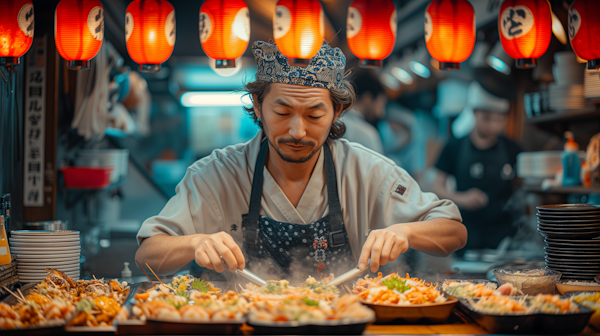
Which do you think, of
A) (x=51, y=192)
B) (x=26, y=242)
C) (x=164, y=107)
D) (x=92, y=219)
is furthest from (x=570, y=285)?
(x=164, y=107)

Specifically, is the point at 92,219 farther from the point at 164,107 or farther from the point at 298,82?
the point at 164,107

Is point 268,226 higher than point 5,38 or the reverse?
the reverse

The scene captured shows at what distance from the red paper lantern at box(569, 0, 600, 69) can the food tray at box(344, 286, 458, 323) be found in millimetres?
1504

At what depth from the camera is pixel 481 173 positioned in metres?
5.46

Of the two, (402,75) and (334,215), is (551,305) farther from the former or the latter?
(402,75)

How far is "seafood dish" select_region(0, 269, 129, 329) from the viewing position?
1580 mm

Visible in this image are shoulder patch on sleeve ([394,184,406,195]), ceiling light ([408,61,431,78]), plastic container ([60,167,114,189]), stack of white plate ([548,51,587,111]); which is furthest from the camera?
ceiling light ([408,61,431,78])

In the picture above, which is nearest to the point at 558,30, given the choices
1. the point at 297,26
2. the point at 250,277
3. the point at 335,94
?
the point at 335,94

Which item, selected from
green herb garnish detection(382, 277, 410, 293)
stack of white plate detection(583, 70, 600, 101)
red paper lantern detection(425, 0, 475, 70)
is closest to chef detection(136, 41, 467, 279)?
green herb garnish detection(382, 277, 410, 293)

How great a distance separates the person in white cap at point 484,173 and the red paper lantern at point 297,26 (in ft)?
11.7

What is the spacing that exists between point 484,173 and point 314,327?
14.8 ft

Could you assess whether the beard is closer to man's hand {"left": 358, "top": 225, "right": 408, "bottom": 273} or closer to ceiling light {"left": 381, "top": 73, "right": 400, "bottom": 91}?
man's hand {"left": 358, "top": 225, "right": 408, "bottom": 273}

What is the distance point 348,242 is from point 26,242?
5.31 ft

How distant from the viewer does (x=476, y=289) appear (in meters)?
1.97
